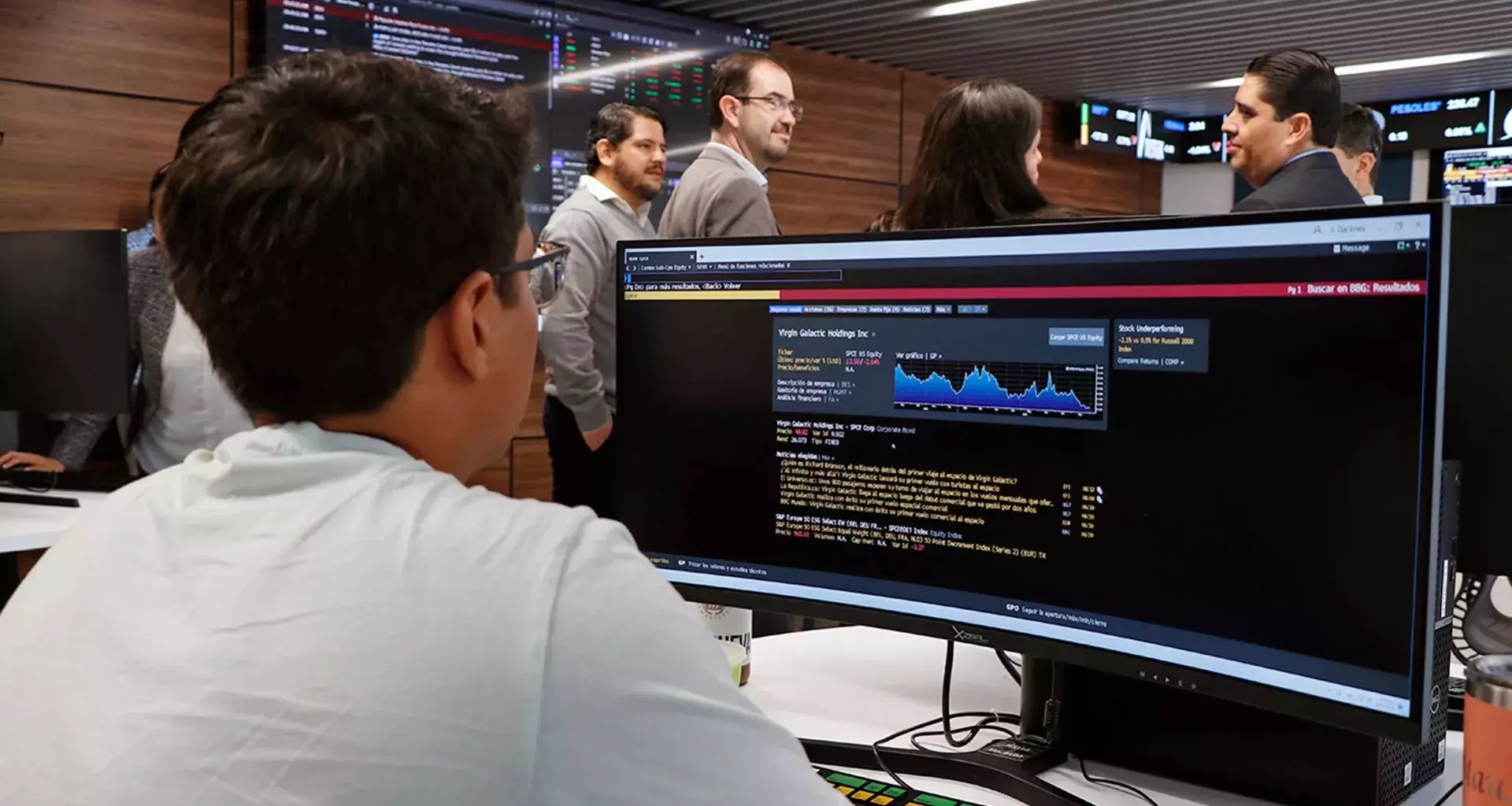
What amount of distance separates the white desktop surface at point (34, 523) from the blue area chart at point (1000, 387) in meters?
1.46

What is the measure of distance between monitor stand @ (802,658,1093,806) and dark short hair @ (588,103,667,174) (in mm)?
2592

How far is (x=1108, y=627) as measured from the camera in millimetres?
978

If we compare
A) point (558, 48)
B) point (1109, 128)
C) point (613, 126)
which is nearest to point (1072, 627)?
point (613, 126)

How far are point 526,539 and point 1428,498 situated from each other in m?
0.58

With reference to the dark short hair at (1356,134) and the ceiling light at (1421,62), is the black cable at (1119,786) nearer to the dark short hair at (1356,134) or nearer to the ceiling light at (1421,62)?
the dark short hair at (1356,134)

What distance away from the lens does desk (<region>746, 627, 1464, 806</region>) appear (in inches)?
40.2

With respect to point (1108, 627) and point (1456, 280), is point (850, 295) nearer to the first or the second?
point (1108, 627)

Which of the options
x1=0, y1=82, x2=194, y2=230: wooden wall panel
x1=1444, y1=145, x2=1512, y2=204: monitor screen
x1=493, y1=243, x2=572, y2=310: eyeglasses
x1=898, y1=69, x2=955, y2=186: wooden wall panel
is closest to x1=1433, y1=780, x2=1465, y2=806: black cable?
x1=493, y1=243, x2=572, y2=310: eyeglasses

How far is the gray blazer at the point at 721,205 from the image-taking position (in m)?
2.83

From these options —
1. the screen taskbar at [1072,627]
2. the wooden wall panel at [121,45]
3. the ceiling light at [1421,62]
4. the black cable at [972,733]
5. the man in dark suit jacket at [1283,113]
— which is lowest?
the black cable at [972,733]

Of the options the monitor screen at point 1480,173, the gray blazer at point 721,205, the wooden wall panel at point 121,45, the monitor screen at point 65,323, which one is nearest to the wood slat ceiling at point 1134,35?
the monitor screen at point 1480,173

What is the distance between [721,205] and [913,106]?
3903mm

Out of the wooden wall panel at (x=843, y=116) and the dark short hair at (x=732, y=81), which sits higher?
the wooden wall panel at (x=843, y=116)

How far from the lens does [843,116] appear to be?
611cm
